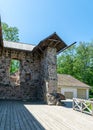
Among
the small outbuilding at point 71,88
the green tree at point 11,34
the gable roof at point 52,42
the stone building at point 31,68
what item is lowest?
the small outbuilding at point 71,88

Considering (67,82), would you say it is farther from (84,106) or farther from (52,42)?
(84,106)

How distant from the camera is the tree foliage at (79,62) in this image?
37.4m

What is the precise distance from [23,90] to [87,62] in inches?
989

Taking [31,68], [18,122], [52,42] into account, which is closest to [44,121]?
[18,122]

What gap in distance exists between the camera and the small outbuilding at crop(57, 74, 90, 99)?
25797 millimetres

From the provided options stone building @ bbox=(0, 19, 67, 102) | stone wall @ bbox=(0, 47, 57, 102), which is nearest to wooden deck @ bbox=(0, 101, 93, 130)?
stone building @ bbox=(0, 19, 67, 102)

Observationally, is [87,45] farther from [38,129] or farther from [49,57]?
[38,129]

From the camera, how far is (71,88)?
87.0 feet

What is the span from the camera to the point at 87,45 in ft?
130

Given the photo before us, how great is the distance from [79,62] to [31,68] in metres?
22.7

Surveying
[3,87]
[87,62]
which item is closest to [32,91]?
[3,87]

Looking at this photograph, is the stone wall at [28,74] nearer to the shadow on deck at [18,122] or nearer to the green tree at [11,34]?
the shadow on deck at [18,122]

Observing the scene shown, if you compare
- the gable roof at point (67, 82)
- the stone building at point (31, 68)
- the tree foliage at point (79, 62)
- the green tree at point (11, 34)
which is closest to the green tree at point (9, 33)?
the green tree at point (11, 34)

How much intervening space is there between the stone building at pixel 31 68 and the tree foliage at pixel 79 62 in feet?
72.0
